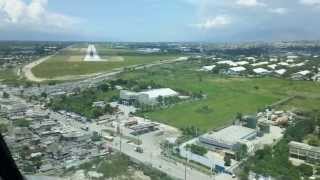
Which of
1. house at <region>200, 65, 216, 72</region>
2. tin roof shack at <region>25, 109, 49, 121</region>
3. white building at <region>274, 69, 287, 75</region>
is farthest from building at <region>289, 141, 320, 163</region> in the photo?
house at <region>200, 65, 216, 72</region>

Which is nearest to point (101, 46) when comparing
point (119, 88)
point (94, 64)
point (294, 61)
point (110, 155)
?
point (94, 64)

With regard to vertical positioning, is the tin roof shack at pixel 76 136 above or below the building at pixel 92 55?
below

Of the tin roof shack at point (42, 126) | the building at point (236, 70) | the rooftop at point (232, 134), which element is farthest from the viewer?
the building at point (236, 70)

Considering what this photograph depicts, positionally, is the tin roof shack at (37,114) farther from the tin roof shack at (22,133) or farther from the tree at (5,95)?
the tree at (5,95)

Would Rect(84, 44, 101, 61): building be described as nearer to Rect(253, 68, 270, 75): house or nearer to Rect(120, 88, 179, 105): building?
Rect(120, 88, 179, 105): building

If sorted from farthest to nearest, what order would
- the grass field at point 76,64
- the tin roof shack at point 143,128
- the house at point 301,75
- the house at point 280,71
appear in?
the house at point 280,71, the house at point 301,75, the grass field at point 76,64, the tin roof shack at point 143,128

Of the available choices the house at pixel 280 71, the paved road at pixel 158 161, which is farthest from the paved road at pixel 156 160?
the house at pixel 280 71

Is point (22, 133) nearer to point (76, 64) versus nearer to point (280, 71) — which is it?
point (76, 64)
